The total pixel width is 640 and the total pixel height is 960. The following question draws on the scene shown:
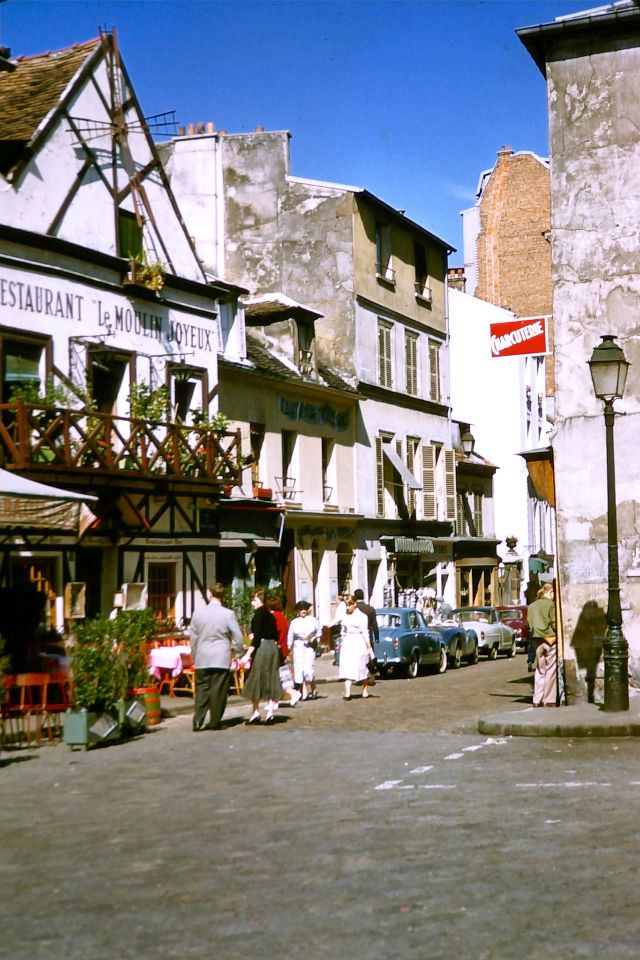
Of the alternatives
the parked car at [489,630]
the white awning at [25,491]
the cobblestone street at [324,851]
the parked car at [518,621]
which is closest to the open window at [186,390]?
the white awning at [25,491]

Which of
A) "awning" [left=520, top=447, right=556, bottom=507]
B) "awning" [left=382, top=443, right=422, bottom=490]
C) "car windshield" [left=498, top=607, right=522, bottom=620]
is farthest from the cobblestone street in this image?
"awning" [left=382, top=443, right=422, bottom=490]

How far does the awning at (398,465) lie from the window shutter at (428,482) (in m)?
1.73

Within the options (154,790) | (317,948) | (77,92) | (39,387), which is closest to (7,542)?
(39,387)

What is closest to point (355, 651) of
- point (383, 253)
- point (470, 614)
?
point (470, 614)

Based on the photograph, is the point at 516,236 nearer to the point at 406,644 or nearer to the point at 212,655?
the point at 406,644

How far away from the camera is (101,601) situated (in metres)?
24.7

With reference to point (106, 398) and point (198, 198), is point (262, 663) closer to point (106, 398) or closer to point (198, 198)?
point (106, 398)

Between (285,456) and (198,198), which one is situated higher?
(198,198)

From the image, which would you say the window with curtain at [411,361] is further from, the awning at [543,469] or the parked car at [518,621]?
the awning at [543,469]

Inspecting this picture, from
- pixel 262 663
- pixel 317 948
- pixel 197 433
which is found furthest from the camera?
pixel 197 433

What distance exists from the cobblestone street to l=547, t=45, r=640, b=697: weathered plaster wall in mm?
4103

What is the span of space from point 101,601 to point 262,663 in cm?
806

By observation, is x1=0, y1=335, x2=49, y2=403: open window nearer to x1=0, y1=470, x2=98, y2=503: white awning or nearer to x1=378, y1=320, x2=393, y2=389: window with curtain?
x1=0, y1=470, x2=98, y2=503: white awning

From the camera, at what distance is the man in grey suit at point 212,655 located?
1662 centimetres
